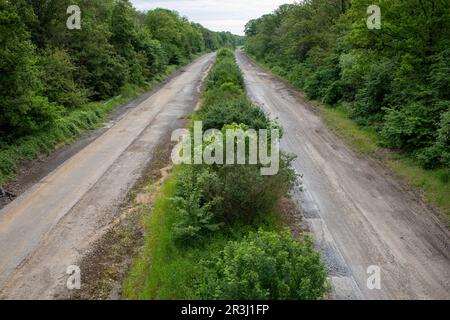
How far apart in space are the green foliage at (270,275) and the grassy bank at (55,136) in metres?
10.4

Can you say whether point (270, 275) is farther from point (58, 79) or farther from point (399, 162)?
point (58, 79)

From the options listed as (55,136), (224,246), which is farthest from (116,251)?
(55,136)

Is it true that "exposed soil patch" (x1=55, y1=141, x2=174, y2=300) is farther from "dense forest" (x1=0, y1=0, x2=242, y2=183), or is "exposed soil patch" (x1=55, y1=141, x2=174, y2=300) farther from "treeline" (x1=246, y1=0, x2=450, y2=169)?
"treeline" (x1=246, y1=0, x2=450, y2=169)

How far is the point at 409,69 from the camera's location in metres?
16.5

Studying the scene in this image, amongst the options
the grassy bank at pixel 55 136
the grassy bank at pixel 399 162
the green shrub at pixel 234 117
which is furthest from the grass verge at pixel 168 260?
the grassy bank at pixel 55 136

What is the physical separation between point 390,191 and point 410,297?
573 centimetres

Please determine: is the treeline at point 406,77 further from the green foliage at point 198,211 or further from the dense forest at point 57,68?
the dense forest at point 57,68

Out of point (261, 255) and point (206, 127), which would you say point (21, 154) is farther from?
point (261, 255)

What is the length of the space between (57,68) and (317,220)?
637 inches

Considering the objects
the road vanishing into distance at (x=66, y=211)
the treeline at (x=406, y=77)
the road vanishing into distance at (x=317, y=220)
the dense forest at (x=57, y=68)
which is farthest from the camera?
the dense forest at (x=57, y=68)

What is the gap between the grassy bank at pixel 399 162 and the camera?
12.7 meters

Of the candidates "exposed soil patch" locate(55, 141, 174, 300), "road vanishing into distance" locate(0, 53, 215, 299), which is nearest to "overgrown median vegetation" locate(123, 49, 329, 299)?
"exposed soil patch" locate(55, 141, 174, 300)

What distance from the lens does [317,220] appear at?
11570 mm
